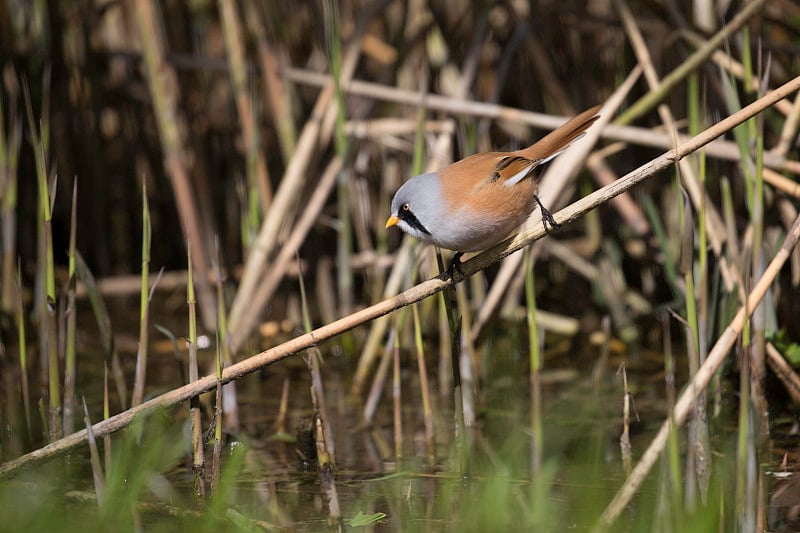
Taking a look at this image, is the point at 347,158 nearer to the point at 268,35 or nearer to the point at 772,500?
the point at 268,35

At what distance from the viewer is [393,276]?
4445mm

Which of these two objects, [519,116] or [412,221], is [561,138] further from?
[519,116]

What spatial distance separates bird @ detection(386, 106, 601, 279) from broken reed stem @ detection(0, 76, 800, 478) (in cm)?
7

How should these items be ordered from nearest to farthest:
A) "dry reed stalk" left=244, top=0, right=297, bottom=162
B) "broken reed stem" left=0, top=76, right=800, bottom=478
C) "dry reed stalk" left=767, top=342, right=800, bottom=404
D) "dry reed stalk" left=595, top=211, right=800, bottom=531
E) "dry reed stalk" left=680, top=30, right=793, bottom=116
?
"dry reed stalk" left=595, top=211, right=800, bottom=531, "broken reed stem" left=0, top=76, right=800, bottom=478, "dry reed stalk" left=767, top=342, right=800, bottom=404, "dry reed stalk" left=680, top=30, right=793, bottom=116, "dry reed stalk" left=244, top=0, right=297, bottom=162

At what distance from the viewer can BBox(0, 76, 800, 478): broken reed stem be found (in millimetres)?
2576

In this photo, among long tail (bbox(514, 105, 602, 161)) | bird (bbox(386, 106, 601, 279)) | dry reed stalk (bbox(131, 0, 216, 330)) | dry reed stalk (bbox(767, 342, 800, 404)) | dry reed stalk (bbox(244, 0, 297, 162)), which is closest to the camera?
bird (bbox(386, 106, 601, 279))

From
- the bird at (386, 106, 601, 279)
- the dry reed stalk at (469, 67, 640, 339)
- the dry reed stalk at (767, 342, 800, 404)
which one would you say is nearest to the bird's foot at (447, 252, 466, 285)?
the bird at (386, 106, 601, 279)

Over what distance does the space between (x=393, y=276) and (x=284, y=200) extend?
64 centimetres

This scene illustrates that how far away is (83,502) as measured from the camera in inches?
114

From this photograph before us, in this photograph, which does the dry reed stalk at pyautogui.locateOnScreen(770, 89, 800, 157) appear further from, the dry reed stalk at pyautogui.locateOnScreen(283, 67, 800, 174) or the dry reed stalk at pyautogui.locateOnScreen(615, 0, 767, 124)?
the dry reed stalk at pyautogui.locateOnScreen(615, 0, 767, 124)

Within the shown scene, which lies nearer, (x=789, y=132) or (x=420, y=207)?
(x=420, y=207)

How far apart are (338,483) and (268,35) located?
260cm

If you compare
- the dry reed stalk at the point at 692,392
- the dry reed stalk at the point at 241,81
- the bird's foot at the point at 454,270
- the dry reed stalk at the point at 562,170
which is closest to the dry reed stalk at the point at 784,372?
the dry reed stalk at the point at 692,392

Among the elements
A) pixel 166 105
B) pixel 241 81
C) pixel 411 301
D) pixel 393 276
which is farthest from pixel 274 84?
pixel 411 301
